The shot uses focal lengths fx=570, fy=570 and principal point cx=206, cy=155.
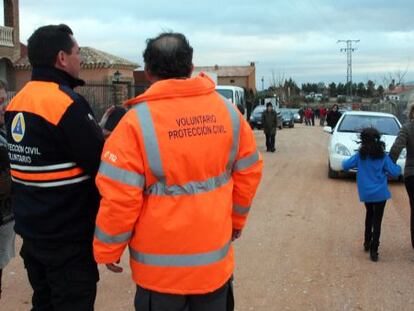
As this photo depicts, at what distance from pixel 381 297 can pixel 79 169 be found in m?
3.36

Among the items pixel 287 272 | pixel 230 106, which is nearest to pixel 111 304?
pixel 287 272

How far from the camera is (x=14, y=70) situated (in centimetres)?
2747

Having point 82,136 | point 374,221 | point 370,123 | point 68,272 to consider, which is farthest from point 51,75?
point 370,123

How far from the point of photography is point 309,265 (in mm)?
6043

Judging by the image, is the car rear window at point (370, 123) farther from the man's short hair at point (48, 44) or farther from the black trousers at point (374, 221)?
the man's short hair at point (48, 44)

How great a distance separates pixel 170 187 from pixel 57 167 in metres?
0.61

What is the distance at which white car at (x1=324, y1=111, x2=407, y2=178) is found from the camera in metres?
12.3

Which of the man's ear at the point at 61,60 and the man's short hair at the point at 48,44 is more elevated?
the man's short hair at the point at 48,44

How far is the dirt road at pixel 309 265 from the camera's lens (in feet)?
16.5

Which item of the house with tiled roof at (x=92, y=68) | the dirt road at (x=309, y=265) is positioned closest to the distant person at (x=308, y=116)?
the house with tiled roof at (x=92, y=68)

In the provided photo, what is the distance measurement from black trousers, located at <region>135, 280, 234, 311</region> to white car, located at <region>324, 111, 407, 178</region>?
9.38 m

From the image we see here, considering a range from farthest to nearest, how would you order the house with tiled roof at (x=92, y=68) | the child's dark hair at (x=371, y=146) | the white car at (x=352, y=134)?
1. the house with tiled roof at (x=92, y=68)
2. the white car at (x=352, y=134)
3. the child's dark hair at (x=371, y=146)

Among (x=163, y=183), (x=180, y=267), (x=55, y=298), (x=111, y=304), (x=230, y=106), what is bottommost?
(x=111, y=304)

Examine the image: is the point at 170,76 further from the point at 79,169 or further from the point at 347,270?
the point at 347,270
